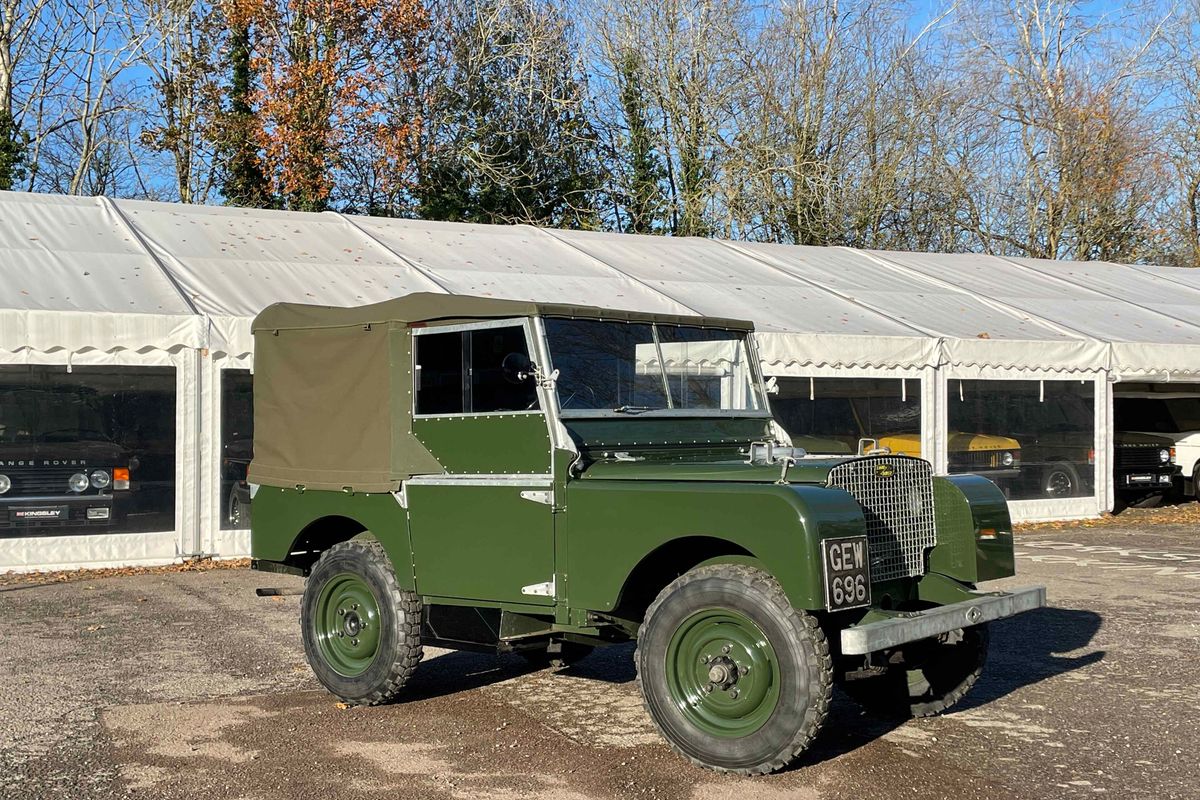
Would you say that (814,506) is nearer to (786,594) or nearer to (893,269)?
(786,594)

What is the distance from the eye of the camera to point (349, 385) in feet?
24.3

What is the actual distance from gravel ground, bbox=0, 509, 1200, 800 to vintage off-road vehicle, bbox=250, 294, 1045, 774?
306mm

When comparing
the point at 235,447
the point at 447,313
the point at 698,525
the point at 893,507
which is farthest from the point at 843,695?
the point at 235,447

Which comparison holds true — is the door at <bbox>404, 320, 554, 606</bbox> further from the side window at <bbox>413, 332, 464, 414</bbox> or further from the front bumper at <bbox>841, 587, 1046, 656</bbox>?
the front bumper at <bbox>841, 587, 1046, 656</bbox>

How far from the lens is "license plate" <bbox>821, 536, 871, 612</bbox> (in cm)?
538

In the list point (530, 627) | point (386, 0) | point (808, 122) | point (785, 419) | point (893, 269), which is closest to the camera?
point (530, 627)

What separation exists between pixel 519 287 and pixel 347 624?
31.5 ft

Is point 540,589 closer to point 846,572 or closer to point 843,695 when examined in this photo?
point 846,572

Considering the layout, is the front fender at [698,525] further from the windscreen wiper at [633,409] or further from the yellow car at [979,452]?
the yellow car at [979,452]

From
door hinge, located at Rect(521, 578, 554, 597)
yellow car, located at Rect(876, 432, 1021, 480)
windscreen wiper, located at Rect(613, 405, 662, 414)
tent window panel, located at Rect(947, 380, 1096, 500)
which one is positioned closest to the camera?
door hinge, located at Rect(521, 578, 554, 597)

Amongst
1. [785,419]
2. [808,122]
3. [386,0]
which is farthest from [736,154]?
[785,419]

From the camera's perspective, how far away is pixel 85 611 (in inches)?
416

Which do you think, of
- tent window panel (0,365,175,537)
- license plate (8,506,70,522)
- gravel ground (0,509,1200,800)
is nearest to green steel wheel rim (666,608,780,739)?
gravel ground (0,509,1200,800)

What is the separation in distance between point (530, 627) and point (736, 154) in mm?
25365
